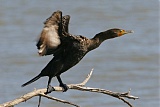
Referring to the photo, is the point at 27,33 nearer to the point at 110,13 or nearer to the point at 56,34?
the point at 110,13

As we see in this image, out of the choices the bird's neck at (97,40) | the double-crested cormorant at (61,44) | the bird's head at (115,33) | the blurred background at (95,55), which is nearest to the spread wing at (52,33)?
the double-crested cormorant at (61,44)

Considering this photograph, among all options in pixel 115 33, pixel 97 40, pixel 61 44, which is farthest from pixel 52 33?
pixel 115 33

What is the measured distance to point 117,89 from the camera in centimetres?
948

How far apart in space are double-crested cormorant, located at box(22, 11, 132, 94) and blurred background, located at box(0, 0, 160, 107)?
3.48 metres

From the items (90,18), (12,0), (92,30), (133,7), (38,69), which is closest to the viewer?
(38,69)

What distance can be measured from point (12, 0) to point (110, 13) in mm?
3174

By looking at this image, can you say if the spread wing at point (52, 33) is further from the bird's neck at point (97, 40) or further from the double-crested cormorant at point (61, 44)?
the bird's neck at point (97, 40)

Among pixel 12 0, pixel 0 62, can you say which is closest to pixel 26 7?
pixel 12 0

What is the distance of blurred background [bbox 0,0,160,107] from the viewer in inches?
366

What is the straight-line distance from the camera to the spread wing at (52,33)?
5.03m

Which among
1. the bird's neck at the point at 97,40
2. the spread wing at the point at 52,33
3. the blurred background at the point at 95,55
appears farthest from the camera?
the blurred background at the point at 95,55

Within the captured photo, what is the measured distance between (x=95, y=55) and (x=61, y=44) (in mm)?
5843

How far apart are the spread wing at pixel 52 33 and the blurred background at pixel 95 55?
3.60 meters

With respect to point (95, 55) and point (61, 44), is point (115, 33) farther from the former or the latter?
point (95, 55)
